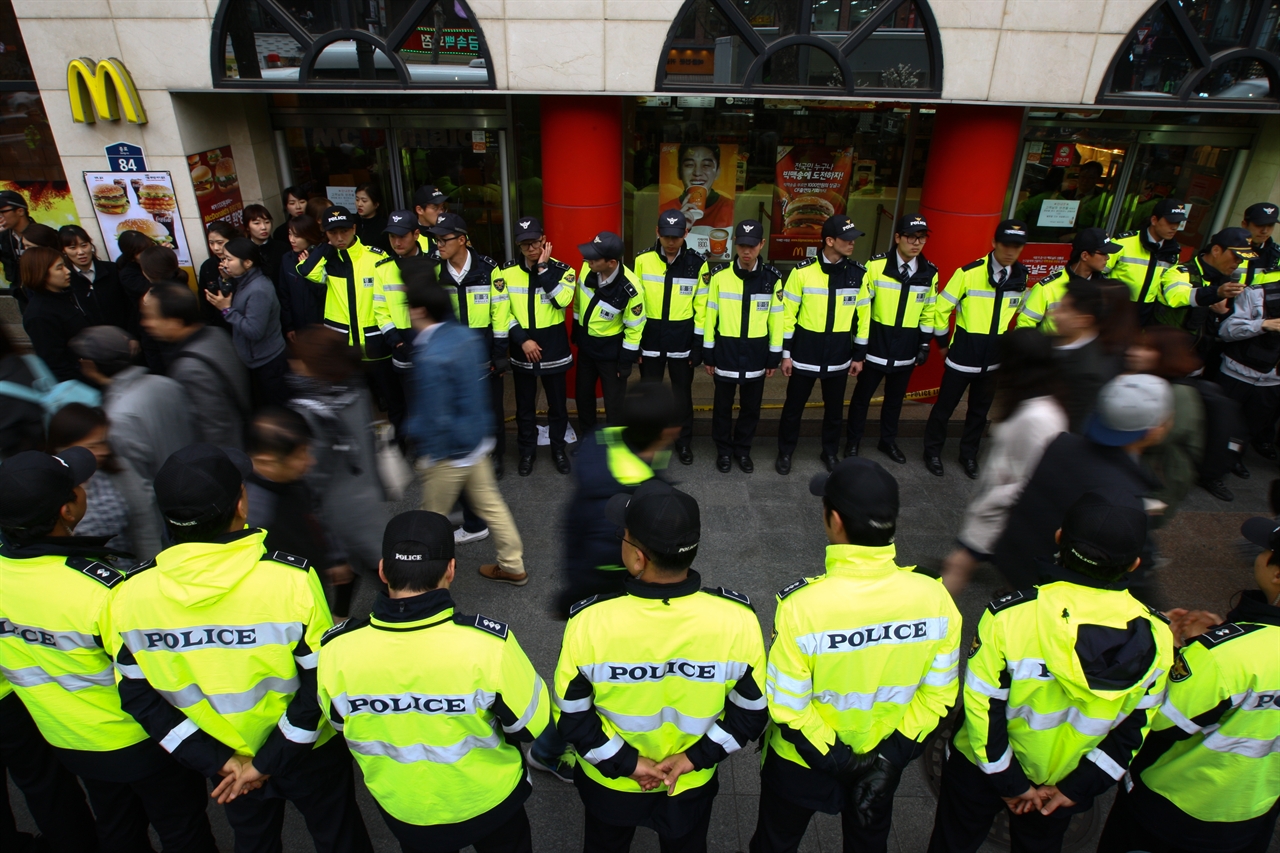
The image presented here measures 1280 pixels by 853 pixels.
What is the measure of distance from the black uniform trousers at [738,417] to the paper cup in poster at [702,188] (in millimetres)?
2579

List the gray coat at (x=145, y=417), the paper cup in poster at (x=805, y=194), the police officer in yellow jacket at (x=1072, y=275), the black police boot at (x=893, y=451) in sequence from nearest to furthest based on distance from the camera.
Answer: the gray coat at (x=145, y=417) → the police officer in yellow jacket at (x=1072, y=275) → the black police boot at (x=893, y=451) → the paper cup in poster at (x=805, y=194)

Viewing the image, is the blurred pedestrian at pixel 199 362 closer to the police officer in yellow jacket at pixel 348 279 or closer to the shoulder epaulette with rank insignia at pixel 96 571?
the shoulder epaulette with rank insignia at pixel 96 571

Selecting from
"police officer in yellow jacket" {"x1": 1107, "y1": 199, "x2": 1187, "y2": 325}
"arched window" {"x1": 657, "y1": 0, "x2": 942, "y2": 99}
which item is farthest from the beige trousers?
"police officer in yellow jacket" {"x1": 1107, "y1": 199, "x2": 1187, "y2": 325}

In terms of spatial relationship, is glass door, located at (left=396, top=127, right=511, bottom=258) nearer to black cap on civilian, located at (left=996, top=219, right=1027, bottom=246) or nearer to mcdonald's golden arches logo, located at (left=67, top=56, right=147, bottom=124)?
mcdonald's golden arches logo, located at (left=67, top=56, right=147, bottom=124)

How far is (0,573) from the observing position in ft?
7.82

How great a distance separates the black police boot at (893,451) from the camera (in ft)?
21.4

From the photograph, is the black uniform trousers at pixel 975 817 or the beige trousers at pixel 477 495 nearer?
the black uniform trousers at pixel 975 817

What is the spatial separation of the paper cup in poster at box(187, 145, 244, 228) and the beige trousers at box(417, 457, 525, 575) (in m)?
3.94

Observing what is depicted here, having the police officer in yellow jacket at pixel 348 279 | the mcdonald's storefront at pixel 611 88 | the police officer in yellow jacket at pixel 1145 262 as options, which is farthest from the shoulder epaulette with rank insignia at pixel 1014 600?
the police officer in yellow jacket at pixel 1145 262

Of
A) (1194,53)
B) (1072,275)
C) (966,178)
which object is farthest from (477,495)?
(1194,53)

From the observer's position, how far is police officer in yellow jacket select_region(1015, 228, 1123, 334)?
5469 millimetres

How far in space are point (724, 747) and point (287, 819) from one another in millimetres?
2195

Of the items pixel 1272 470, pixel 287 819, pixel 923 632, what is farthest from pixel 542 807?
pixel 1272 470

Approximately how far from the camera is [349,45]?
6.11 metres
